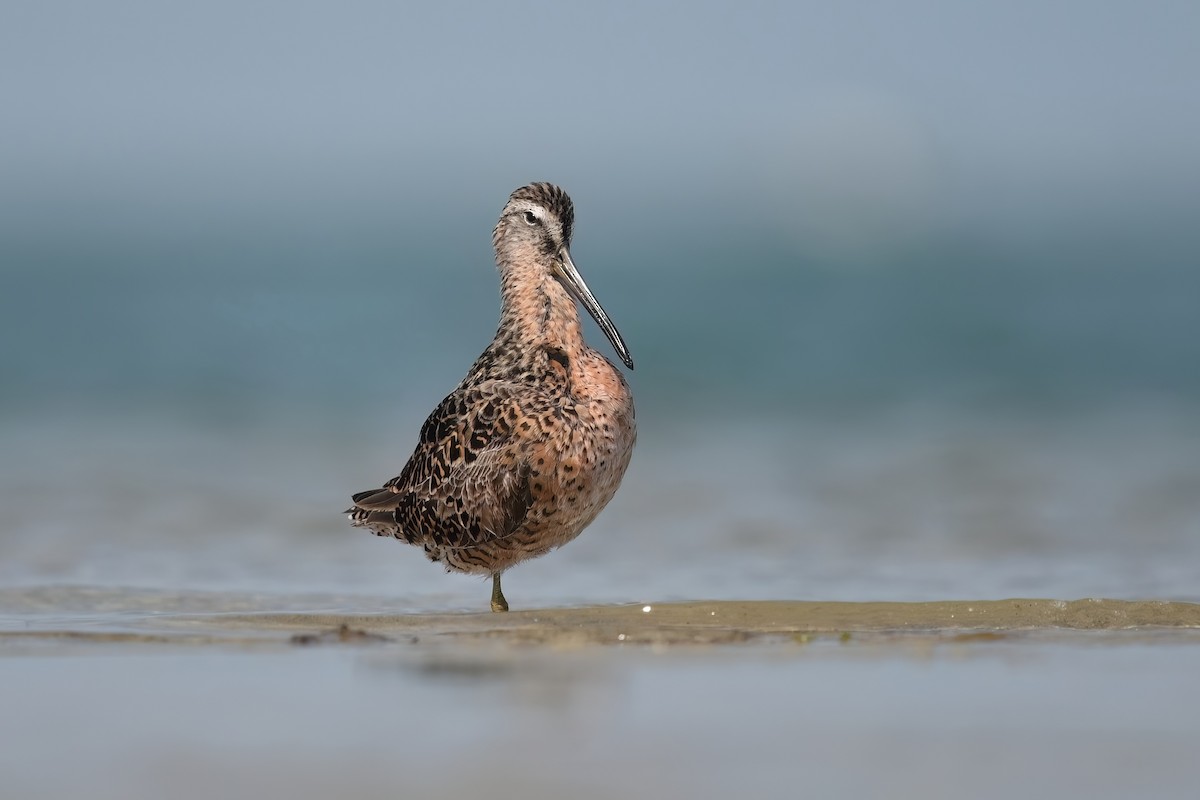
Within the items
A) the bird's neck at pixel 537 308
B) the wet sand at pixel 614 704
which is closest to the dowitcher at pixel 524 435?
the bird's neck at pixel 537 308

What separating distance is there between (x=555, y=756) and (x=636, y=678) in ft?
2.67

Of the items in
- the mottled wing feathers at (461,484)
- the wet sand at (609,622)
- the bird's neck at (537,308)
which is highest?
the bird's neck at (537,308)

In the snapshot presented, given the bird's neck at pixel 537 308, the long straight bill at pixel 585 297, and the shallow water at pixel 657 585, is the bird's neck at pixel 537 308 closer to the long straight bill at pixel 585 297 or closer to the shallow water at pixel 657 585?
the long straight bill at pixel 585 297

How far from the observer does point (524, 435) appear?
240 inches

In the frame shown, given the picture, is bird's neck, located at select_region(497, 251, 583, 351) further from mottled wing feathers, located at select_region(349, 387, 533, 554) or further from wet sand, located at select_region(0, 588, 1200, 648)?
wet sand, located at select_region(0, 588, 1200, 648)

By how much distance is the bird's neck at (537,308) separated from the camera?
6555 mm

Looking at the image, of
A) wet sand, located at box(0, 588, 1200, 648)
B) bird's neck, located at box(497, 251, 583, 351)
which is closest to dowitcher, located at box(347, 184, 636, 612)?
bird's neck, located at box(497, 251, 583, 351)

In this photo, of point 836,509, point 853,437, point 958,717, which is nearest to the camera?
point 958,717

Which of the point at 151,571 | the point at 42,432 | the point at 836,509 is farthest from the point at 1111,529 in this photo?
the point at 42,432

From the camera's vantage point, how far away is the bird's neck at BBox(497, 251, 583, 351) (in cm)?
655

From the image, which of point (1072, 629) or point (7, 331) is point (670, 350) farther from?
point (1072, 629)

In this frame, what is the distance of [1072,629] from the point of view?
17.0 ft

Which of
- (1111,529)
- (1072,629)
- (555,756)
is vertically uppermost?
(1111,529)

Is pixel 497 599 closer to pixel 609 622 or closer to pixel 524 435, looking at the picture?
pixel 524 435
